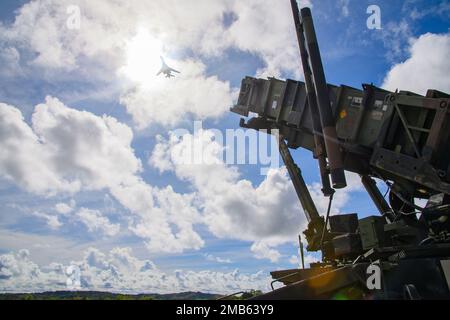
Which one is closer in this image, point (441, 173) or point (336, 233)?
point (441, 173)

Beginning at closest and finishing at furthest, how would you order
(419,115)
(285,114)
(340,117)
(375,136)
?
(419,115) → (375,136) → (340,117) → (285,114)

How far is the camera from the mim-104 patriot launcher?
4.98 metres

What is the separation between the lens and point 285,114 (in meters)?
9.23

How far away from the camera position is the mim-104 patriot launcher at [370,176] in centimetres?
498

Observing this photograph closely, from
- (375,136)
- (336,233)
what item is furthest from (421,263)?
(375,136)

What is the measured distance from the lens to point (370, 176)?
324 inches
